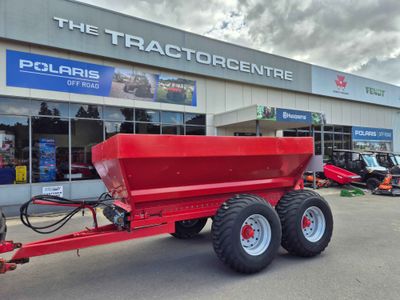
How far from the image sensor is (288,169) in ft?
17.4

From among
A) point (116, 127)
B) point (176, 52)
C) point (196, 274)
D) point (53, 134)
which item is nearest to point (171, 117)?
point (116, 127)

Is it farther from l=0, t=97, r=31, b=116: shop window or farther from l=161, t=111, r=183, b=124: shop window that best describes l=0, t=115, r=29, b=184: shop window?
l=161, t=111, r=183, b=124: shop window

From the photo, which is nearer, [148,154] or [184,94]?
[148,154]

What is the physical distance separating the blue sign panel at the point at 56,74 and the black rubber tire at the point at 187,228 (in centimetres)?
702

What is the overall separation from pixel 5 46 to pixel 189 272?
9.19 metres

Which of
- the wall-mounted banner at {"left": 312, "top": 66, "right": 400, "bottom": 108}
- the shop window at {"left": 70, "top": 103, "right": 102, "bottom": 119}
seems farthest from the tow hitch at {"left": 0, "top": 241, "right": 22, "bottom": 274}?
the wall-mounted banner at {"left": 312, "top": 66, "right": 400, "bottom": 108}

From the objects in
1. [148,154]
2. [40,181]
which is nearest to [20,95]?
[40,181]

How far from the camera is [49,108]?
10328 mm

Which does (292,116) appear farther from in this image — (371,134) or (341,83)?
(371,134)

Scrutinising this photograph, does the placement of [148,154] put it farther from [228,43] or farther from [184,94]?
[228,43]

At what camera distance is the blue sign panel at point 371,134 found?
20994 millimetres

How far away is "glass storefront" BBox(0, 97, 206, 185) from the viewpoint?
31.9 ft

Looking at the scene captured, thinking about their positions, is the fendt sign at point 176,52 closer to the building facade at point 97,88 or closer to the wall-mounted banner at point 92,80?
the building facade at point 97,88

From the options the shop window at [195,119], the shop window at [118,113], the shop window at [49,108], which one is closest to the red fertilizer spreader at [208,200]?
the shop window at [49,108]
